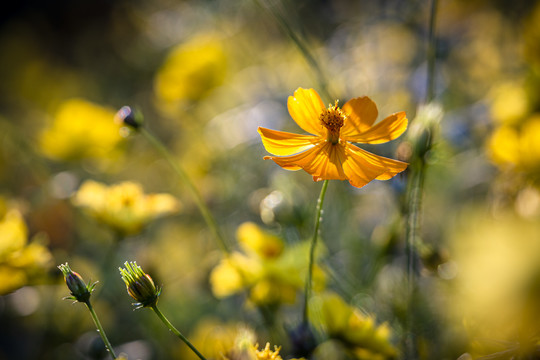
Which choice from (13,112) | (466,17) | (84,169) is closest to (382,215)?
(466,17)

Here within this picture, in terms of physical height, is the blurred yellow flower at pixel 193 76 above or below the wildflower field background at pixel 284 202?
above

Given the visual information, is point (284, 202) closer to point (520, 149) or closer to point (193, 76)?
point (520, 149)

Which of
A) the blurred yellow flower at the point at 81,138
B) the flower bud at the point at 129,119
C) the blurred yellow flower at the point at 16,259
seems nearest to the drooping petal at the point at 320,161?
the flower bud at the point at 129,119

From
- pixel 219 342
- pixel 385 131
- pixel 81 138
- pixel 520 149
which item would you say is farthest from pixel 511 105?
pixel 81 138

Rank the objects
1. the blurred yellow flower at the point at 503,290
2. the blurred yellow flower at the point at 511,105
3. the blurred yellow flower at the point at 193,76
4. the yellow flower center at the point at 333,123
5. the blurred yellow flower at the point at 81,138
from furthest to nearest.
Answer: the blurred yellow flower at the point at 193,76 < the blurred yellow flower at the point at 81,138 < the blurred yellow flower at the point at 511,105 < the yellow flower center at the point at 333,123 < the blurred yellow flower at the point at 503,290

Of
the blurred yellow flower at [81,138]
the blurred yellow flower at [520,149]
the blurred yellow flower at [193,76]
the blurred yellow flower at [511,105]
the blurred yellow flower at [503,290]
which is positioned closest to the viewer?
the blurred yellow flower at [503,290]

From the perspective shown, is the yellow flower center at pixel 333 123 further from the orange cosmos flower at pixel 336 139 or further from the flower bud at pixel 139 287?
the flower bud at pixel 139 287

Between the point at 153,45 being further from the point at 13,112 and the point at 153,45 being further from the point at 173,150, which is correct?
the point at 13,112

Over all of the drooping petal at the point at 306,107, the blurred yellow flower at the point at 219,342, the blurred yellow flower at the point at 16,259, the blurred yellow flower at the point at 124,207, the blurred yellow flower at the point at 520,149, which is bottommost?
the blurred yellow flower at the point at 219,342

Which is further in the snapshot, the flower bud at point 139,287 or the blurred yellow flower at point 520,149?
the blurred yellow flower at point 520,149
